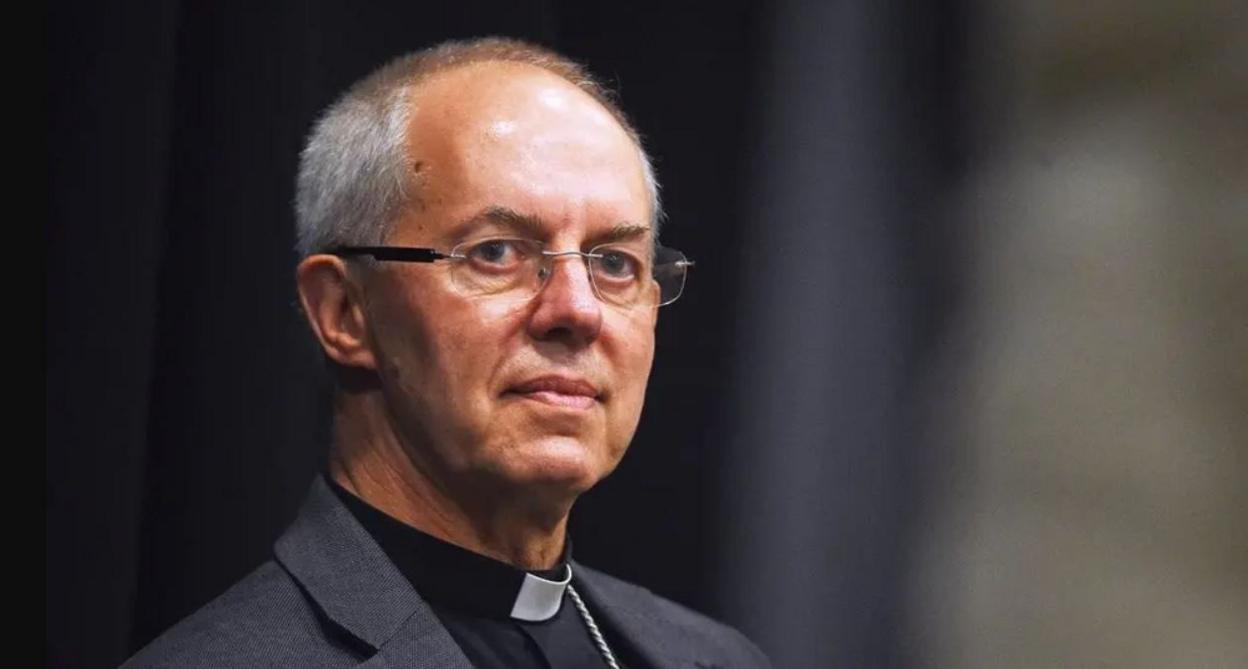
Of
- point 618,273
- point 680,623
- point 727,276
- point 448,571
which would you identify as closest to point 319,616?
point 448,571

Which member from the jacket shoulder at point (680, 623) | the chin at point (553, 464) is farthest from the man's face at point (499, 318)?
the jacket shoulder at point (680, 623)

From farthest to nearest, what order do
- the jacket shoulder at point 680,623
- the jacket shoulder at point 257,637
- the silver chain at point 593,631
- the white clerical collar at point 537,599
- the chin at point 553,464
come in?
the jacket shoulder at point 680,623, the silver chain at point 593,631, the white clerical collar at point 537,599, the chin at point 553,464, the jacket shoulder at point 257,637

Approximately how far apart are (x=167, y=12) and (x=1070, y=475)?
1.37m

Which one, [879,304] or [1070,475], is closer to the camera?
[1070,475]

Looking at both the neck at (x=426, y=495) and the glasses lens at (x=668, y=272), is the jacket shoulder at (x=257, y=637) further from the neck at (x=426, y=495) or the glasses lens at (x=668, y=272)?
the glasses lens at (x=668, y=272)

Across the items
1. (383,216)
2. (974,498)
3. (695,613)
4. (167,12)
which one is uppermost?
(167,12)

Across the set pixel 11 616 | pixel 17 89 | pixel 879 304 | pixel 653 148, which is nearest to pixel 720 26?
pixel 653 148

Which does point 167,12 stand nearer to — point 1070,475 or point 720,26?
point 720,26

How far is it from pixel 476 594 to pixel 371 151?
52 centimetres

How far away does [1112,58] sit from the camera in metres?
2.13

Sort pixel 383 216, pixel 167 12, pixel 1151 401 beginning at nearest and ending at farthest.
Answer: pixel 383 216 < pixel 167 12 < pixel 1151 401

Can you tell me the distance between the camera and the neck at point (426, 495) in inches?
68.4

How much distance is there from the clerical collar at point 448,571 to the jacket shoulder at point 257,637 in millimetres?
121

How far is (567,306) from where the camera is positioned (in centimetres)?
168
